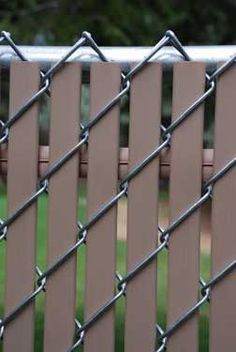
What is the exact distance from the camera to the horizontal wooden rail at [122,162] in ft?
8.11

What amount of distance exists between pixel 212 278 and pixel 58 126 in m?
0.56

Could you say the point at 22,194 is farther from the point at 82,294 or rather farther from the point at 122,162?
the point at 82,294

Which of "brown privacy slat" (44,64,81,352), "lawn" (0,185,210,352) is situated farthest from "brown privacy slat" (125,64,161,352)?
"lawn" (0,185,210,352)

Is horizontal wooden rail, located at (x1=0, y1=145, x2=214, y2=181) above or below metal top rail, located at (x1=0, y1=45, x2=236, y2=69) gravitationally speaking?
below

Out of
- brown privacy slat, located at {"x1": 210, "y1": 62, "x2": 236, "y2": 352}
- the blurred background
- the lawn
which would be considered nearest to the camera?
brown privacy slat, located at {"x1": 210, "y1": 62, "x2": 236, "y2": 352}

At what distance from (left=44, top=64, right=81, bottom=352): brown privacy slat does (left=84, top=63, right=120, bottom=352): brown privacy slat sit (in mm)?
47

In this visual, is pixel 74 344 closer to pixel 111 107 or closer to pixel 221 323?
pixel 221 323

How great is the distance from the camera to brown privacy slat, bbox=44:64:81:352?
2.50 meters

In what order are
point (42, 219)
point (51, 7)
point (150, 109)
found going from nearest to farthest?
point (150, 109) < point (42, 219) < point (51, 7)

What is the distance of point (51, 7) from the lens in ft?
40.8

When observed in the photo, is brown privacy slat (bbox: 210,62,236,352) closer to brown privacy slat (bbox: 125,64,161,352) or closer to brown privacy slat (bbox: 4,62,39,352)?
brown privacy slat (bbox: 125,64,161,352)

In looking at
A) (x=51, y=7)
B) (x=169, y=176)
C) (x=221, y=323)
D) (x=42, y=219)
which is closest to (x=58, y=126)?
(x=169, y=176)

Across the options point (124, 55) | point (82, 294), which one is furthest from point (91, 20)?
point (124, 55)

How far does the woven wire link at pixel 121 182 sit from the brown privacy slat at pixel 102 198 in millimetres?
15
